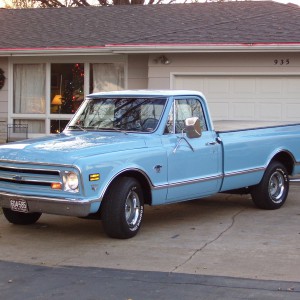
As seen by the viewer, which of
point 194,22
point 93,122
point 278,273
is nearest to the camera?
point 278,273

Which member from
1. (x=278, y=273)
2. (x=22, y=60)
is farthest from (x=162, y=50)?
(x=278, y=273)

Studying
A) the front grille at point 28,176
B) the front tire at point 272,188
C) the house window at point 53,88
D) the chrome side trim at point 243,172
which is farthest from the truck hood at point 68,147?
the house window at point 53,88

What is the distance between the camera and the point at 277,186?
33.8 feet

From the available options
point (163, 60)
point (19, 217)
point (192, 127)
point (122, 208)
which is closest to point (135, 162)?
point (122, 208)

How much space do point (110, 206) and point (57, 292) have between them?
1.91 m

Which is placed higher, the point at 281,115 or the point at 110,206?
the point at 281,115

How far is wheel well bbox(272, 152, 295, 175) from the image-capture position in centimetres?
1041

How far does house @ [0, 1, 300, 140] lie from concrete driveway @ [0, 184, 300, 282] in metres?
5.06

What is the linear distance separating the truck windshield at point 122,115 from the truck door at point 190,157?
0.77ft

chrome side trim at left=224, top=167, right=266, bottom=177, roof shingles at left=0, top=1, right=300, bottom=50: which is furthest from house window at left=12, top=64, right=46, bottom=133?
chrome side trim at left=224, top=167, right=266, bottom=177

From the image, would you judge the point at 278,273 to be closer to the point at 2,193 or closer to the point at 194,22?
the point at 2,193

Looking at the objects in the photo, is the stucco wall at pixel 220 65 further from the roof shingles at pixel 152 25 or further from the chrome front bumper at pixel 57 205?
the chrome front bumper at pixel 57 205

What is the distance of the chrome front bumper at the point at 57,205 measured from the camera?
7.30 m

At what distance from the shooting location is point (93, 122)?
8984mm
